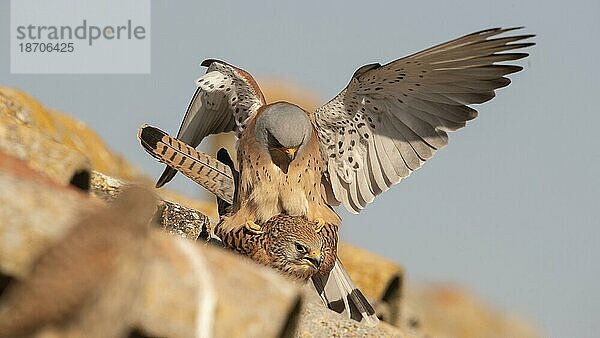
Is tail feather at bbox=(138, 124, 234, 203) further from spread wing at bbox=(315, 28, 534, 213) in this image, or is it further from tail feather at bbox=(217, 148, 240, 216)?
spread wing at bbox=(315, 28, 534, 213)

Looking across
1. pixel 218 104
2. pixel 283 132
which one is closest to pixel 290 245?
pixel 283 132

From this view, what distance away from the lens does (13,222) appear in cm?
407

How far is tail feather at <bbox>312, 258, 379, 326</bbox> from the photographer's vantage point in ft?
26.9

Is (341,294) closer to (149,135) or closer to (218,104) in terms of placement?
(149,135)

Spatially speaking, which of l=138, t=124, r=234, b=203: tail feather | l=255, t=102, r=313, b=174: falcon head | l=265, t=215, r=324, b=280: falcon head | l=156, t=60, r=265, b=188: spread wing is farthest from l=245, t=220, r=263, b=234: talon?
l=156, t=60, r=265, b=188: spread wing

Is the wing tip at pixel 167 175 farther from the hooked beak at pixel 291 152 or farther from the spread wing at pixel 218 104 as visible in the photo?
the hooked beak at pixel 291 152

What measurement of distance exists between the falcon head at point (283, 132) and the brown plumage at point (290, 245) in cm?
52

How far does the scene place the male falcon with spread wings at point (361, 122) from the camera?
8422 millimetres

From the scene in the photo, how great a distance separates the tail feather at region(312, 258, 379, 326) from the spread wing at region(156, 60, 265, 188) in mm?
1539

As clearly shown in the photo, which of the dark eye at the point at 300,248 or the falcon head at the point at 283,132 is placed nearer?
the dark eye at the point at 300,248

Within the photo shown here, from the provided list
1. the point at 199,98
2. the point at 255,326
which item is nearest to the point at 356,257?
the point at 199,98

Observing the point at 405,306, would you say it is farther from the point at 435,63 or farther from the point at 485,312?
the point at 485,312

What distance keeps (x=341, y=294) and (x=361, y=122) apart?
162cm

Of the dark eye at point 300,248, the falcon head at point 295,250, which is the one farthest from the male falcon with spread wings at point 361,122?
the dark eye at point 300,248
